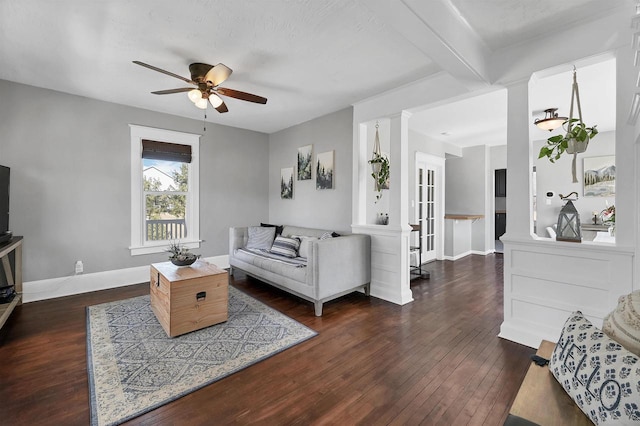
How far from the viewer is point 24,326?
2787 millimetres

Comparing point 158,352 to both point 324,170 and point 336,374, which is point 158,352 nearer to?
point 336,374

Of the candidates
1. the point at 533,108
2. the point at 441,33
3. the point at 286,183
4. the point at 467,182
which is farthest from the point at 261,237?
the point at 467,182

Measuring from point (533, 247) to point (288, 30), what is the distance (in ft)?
9.08

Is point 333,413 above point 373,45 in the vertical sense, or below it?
below

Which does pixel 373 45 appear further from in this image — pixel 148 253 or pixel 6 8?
pixel 148 253

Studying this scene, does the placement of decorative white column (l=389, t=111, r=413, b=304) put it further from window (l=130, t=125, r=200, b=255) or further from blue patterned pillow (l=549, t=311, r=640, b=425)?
window (l=130, t=125, r=200, b=255)

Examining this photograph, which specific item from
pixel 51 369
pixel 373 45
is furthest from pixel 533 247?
pixel 51 369

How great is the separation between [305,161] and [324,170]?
51 centimetres

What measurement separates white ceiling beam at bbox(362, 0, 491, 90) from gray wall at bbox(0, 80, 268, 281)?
156 inches

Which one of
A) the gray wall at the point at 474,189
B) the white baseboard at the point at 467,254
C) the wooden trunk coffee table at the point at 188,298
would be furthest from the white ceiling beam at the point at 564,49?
the gray wall at the point at 474,189

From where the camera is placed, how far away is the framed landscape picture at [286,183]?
5.22 m

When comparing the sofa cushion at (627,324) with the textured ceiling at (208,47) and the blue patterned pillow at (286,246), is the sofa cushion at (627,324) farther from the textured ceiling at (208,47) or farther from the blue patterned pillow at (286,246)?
the blue patterned pillow at (286,246)

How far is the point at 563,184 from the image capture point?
6.02m

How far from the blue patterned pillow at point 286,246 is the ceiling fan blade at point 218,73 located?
90.5 inches
